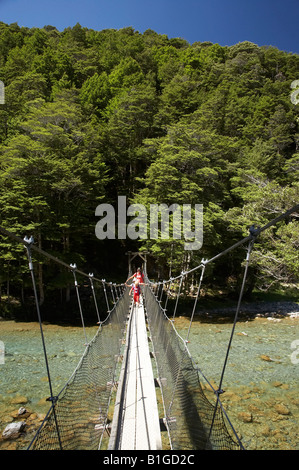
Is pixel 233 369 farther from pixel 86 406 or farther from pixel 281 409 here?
pixel 86 406

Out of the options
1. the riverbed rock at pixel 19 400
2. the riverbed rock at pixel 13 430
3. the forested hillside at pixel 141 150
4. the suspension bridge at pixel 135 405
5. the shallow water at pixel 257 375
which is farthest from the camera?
the forested hillside at pixel 141 150

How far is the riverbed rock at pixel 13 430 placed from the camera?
2959 mm

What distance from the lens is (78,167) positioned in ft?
29.9

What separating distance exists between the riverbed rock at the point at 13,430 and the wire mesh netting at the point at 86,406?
983mm

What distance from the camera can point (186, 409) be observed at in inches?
79.3

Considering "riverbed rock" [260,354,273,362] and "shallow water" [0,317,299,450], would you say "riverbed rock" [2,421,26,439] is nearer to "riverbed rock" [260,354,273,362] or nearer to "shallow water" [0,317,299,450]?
"shallow water" [0,317,299,450]

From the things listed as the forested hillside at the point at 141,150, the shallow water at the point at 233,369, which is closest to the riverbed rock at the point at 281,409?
the shallow water at the point at 233,369

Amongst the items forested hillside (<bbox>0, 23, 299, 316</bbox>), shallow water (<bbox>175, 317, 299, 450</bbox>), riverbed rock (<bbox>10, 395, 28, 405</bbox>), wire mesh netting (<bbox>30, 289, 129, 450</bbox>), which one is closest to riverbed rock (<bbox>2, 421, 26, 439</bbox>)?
riverbed rock (<bbox>10, 395, 28, 405</bbox>)

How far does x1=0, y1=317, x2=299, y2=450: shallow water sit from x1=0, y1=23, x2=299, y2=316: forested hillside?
5.52 ft

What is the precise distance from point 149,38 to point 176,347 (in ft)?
107

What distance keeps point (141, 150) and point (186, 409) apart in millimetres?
11553

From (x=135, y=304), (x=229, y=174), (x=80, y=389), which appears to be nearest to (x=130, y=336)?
(x=80, y=389)

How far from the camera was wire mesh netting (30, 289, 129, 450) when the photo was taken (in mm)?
1620

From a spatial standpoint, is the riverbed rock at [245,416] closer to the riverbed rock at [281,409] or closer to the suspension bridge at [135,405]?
the riverbed rock at [281,409]
